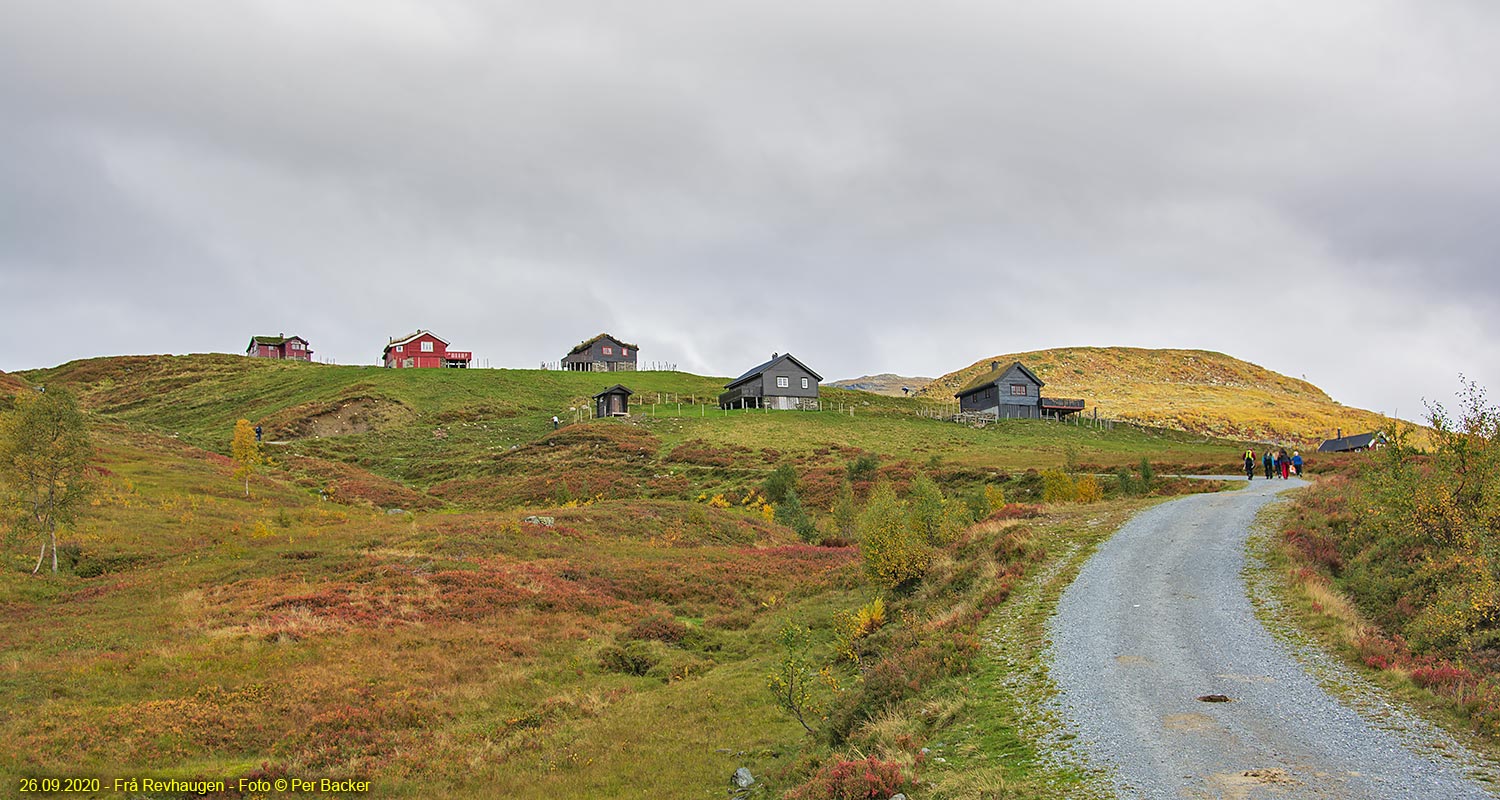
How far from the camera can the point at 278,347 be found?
519ft

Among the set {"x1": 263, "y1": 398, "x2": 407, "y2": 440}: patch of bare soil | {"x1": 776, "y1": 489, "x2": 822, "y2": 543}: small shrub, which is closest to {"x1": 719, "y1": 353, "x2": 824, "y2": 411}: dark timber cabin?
{"x1": 263, "y1": 398, "x2": 407, "y2": 440}: patch of bare soil

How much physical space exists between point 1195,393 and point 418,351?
484ft

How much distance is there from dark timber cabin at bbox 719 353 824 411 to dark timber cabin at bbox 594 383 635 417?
16164mm

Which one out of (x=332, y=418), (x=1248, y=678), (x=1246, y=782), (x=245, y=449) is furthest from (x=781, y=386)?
(x=1246, y=782)

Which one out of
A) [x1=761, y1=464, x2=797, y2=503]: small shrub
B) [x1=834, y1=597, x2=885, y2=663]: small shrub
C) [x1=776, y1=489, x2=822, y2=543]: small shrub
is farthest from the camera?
[x1=761, y1=464, x2=797, y2=503]: small shrub

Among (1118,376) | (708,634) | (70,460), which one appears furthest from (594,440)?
(1118,376)

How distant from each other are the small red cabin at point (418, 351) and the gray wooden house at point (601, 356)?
21238mm

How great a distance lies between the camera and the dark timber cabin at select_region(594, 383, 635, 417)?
9969 cm

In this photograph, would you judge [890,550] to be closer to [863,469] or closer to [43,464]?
[43,464]

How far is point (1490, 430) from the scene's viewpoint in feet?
55.9

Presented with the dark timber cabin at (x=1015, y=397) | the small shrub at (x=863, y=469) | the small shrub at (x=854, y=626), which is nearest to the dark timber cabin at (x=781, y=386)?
the dark timber cabin at (x=1015, y=397)

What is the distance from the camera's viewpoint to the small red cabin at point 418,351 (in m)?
139

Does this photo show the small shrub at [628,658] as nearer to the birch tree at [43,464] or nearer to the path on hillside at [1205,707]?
the path on hillside at [1205,707]

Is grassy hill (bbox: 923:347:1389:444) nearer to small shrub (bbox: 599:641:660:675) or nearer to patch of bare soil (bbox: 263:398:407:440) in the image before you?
patch of bare soil (bbox: 263:398:407:440)
